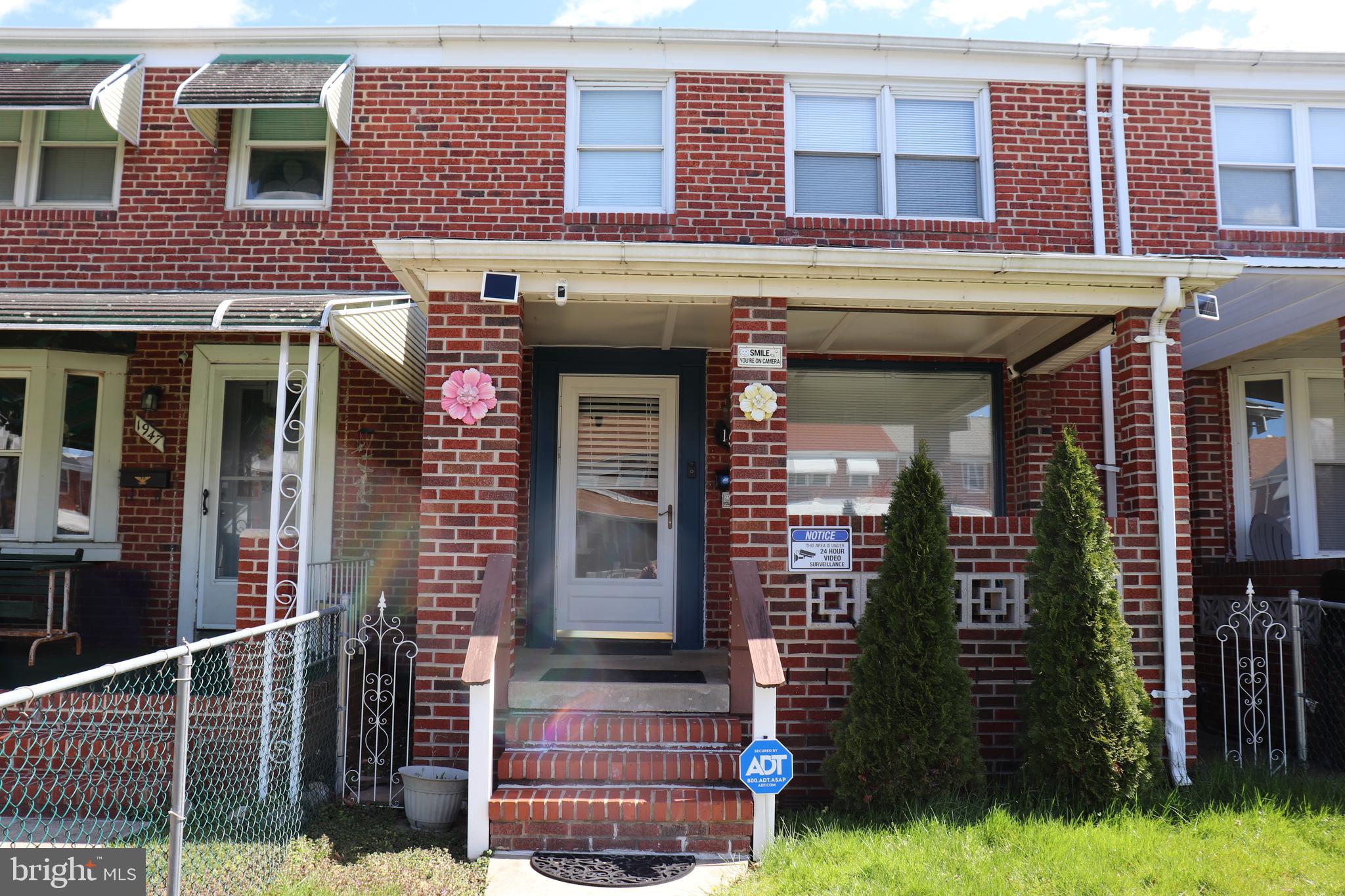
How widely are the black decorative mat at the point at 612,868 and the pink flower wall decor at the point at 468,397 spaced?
2455 mm

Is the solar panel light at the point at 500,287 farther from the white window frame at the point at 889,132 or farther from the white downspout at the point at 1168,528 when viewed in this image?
the white downspout at the point at 1168,528

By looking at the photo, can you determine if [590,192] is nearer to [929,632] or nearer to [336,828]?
[929,632]

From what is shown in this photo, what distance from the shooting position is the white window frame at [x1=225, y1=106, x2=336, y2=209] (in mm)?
7789

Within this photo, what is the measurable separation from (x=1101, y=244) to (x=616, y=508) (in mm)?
4585

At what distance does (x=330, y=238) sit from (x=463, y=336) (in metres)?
2.80

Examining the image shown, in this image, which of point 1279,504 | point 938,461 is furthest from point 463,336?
point 1279,504

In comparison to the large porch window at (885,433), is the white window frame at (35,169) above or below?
above

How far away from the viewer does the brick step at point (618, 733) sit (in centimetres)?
539

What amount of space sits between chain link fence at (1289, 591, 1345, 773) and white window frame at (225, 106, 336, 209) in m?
7.88

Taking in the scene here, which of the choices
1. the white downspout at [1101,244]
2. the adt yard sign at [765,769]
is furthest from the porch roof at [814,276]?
the adt yard sign at [765,769]

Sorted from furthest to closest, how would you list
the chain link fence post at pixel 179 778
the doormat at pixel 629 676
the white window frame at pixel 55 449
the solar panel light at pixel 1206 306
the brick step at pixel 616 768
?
1. the white window frame at pixel 55 449
2. the solar panel light at pixel 1206 306
3. the doormat at pixel 629 676
4. the brick step at pixel 616 768
5. the chain link fence post at pixel 179 778

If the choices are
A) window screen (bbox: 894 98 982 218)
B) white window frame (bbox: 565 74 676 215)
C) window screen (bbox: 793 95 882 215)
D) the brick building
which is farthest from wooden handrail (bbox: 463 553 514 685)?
window screen (bbox: 894 98 982 218)

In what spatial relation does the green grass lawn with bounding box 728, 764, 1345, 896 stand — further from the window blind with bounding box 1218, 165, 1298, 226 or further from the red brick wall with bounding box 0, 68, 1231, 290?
the window blind with bounding box 1218, 165, 1298, 226

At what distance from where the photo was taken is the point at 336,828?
502 centimetres
